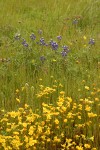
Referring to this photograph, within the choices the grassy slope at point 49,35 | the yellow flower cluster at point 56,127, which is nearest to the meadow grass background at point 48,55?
the grassy slope at point 49,35

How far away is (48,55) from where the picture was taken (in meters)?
4.72

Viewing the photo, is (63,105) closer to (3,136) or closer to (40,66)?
(3,136)

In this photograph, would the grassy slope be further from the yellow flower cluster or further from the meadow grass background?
the yellow flower cluster

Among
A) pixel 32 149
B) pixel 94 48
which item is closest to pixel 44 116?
pixel 32 149

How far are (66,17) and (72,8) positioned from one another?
A: 0.77 meters

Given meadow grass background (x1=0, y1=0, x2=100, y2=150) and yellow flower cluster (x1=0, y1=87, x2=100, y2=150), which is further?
meadow grass background (x1=0, y1=0, x2=100, y2=150)

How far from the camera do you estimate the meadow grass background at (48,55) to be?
3654mm

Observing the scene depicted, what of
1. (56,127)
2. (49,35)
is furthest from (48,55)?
(56,127)

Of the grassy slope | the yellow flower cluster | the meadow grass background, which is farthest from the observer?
the grassy slope

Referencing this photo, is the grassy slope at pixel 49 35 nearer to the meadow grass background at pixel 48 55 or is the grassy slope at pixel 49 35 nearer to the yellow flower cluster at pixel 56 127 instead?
the meadow grass background at pixel 48 55

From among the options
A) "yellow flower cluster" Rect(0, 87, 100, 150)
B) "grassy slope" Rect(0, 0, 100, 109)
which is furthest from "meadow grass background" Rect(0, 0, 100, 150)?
"yellow flower cluster" Rect(0, 87, 100, 150)

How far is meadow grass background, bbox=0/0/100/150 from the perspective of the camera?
144 inches

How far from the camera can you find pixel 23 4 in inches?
327

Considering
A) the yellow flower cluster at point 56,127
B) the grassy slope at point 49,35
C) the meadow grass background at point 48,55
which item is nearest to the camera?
the yellow flower cluster at point 56,127
